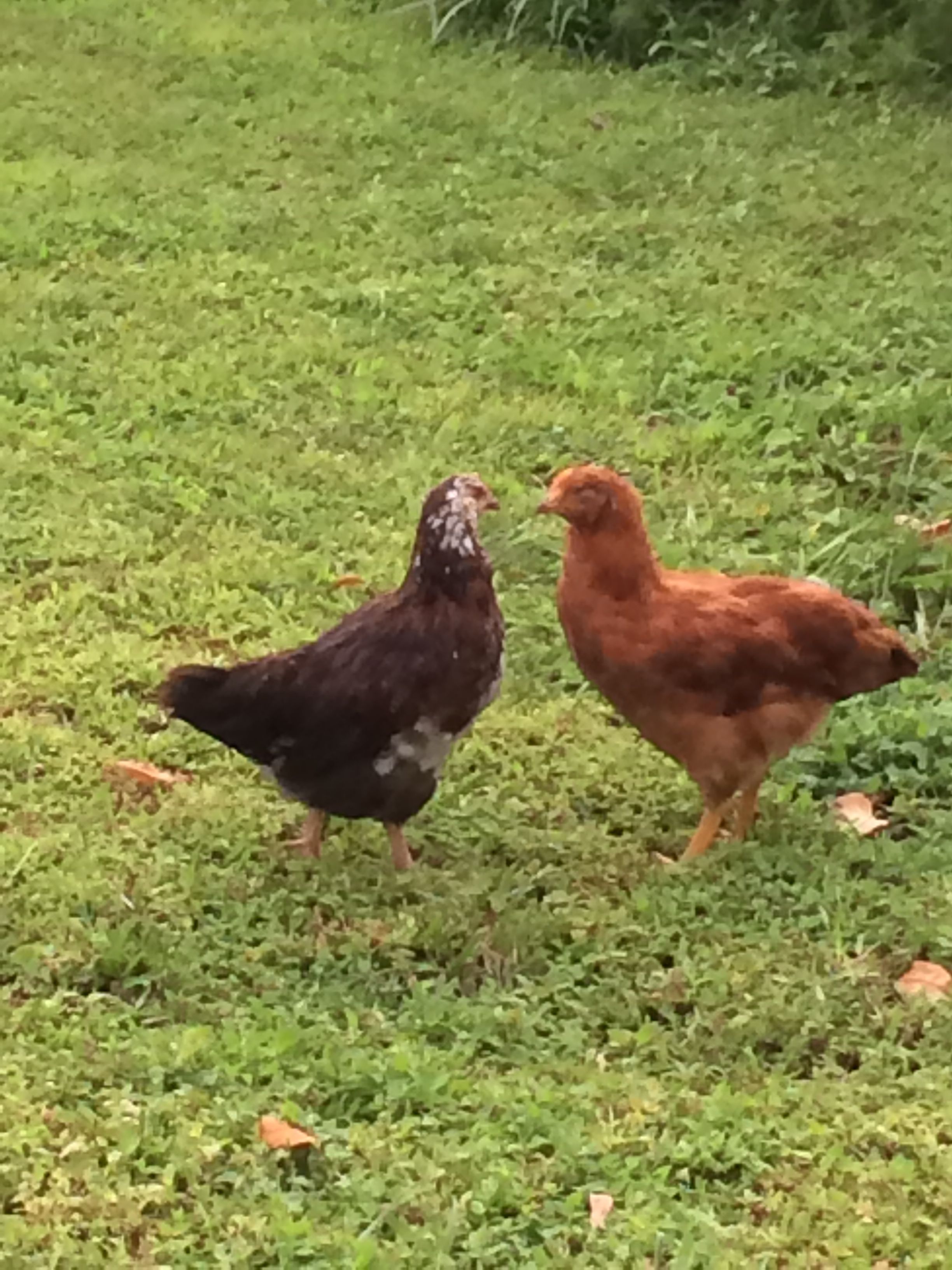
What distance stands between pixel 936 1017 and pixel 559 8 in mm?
7523

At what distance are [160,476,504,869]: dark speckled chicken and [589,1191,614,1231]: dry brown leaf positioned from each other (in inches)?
42.7

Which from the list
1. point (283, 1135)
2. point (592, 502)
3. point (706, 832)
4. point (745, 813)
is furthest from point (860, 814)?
point (283, 1135)

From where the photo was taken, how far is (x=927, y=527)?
19.1ft

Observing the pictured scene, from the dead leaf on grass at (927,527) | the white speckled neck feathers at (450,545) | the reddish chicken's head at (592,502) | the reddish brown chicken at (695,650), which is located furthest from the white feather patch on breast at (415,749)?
the dead leaf on grass at (927,527)

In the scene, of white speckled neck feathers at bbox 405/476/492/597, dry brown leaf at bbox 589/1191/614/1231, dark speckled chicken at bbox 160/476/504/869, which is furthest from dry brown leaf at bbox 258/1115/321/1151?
white speckled neck feathers at bbox 405/476/492/597

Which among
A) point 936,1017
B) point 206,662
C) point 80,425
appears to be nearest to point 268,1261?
point 936,1017

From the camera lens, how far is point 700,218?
8211 millimetres

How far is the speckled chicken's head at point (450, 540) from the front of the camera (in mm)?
4090

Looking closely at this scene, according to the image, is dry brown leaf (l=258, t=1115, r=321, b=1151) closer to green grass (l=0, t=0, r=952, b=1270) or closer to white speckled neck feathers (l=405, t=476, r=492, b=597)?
green grass (l=0, t=0, r=952, b=1270)

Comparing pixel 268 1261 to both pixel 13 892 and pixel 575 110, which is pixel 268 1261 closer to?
pixel 13 892

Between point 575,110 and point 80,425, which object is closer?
point 80,425

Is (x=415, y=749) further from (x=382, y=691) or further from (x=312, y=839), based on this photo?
(x=312, y=839)

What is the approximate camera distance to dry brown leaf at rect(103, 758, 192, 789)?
14.7 feet

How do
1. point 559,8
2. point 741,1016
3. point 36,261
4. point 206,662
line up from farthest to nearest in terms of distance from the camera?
1. point 559,8
2. point 36,261
3. point 206,662
4. point 741,1016
